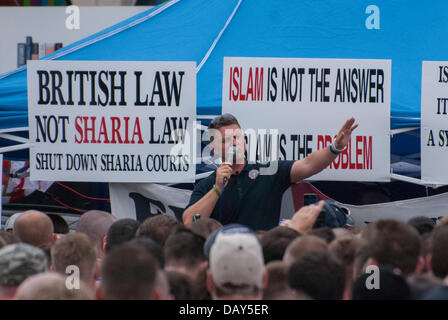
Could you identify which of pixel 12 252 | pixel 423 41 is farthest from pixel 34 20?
pixel 12 252

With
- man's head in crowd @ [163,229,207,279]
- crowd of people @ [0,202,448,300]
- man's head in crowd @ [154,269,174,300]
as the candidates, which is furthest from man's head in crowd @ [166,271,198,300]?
man's head in crowd @ [163,229,207,279]

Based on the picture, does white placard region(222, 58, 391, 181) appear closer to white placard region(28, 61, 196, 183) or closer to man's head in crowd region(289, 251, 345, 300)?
white placard region(28, 61, 196, 183)

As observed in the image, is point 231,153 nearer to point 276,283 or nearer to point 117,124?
point 117,124

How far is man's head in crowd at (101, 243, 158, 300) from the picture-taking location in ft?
9.31

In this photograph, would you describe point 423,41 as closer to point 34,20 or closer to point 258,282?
point 258,282

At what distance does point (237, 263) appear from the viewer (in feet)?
9.71

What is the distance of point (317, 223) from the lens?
4840 mm

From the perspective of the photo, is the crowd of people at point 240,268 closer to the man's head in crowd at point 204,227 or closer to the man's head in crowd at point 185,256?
the man's head in crowd at point 185,256

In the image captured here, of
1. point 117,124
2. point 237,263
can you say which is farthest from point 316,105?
point 237,263

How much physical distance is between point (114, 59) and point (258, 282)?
4.25 m

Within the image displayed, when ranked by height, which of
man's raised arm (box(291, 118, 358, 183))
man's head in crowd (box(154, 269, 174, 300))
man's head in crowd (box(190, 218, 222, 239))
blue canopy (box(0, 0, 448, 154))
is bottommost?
man's head in crowd (box(154, 269, 174, 300))

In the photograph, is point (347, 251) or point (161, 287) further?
point (347, 251)

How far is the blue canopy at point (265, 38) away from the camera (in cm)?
674

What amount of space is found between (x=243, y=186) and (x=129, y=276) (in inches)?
106
